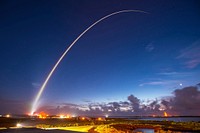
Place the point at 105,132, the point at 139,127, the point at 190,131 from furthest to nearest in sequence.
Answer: the point at 139,127, the point at 190,131, the point at 105,132

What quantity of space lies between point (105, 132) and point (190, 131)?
36126 millimetres

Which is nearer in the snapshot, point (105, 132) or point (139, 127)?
point (105, 132)

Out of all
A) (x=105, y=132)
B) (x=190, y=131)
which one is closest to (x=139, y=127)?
(x=190, y=131)

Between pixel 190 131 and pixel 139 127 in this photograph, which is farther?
pixel 139 127

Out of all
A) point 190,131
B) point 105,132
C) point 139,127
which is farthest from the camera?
point 139,127

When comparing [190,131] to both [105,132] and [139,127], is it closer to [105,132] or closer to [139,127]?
[139,127]

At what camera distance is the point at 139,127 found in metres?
71.6

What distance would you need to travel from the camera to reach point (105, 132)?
36.9 meters

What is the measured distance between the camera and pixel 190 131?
199ft

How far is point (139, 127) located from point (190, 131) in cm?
1717

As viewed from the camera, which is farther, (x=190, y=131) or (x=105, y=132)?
(x=190, y=131)

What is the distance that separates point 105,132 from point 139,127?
3817 centimetres
